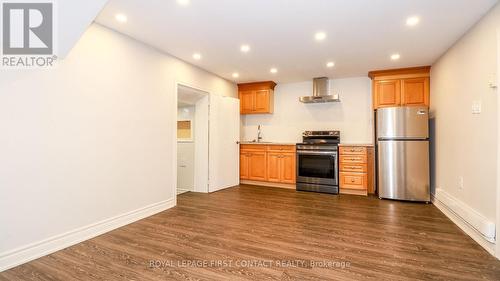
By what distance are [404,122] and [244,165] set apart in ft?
10.7

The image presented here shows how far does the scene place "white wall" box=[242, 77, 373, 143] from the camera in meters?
5.27

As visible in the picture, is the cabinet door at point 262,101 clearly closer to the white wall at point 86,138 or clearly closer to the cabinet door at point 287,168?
the cabinet door at point 287,168

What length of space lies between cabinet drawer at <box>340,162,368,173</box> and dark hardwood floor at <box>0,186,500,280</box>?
1.11 m

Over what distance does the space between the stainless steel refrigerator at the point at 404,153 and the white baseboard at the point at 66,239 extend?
387 centimetres

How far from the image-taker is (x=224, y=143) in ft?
17.1

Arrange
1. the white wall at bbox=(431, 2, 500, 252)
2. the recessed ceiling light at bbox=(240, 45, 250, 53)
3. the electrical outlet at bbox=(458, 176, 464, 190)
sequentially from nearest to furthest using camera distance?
the white wall at bbox=(431, 2, 500, 252), the electrical outlet at bbox=(458, 176, 464, 190), the recessed ceiling light at bbox=(240, 45, 250, 53)

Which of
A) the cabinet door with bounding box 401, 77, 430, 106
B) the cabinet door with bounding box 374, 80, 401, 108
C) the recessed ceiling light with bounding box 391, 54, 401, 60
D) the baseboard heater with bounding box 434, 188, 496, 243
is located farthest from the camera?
the cabinet door with bounding box 374, 80, 401, 108

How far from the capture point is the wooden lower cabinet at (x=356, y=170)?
4680 mm

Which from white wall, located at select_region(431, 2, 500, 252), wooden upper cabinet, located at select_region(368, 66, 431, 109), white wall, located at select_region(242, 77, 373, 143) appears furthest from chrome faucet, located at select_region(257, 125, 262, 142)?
white wall, located at select_region(431, 2, 500, 252)

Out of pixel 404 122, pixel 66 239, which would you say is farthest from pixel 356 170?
pixel 66 239

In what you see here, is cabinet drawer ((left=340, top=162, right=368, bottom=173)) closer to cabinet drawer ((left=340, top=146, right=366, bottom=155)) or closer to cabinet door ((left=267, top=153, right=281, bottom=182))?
cabinet drawer ((left=340, top=146, right=366, bottom=155))

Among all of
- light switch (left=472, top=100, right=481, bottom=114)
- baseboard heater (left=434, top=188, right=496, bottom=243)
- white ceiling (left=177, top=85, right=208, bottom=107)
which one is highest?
white ceiling (left=177, top=85, right=208, bottom=107)

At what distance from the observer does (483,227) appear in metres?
2.38

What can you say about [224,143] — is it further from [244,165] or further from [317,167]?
[317,167]
